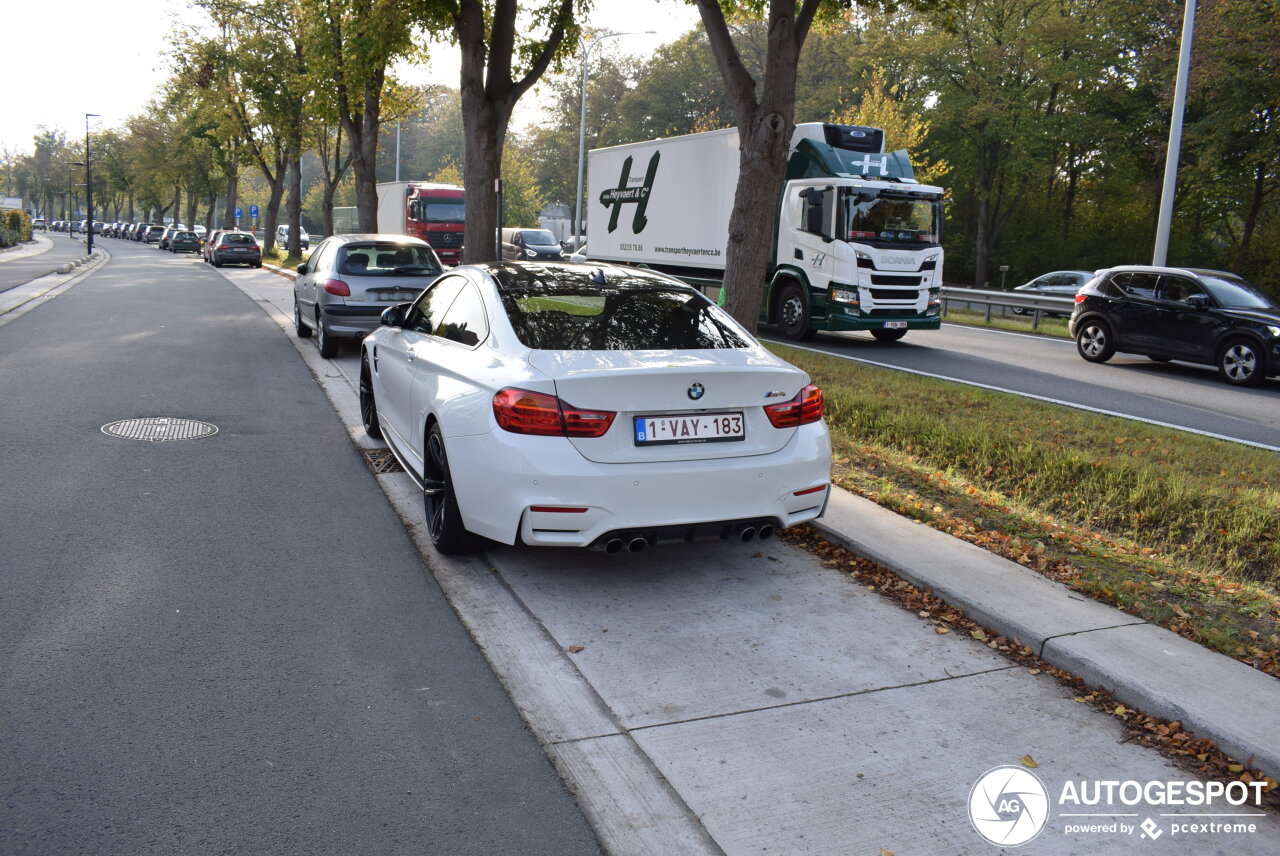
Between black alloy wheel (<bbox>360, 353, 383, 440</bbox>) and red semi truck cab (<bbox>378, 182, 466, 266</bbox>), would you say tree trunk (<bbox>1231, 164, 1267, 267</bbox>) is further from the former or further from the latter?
black alloy wheel (<bbox>360, 353, 383, 440</bbox>)

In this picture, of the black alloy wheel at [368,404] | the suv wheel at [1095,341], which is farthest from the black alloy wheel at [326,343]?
the suv wheel at [1095,341]

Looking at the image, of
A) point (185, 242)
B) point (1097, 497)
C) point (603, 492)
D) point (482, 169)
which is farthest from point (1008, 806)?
point (185, 242)

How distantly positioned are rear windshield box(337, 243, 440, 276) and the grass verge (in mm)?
5747

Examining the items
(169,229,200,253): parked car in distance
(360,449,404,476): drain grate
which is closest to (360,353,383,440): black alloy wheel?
(360,449,404,476): drain grate

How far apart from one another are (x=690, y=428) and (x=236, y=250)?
41.8m

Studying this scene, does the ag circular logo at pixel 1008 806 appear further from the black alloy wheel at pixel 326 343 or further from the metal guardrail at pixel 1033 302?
the metal guardrail at pixel 1033 302

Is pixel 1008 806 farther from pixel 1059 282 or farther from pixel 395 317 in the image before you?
pixel 1059 282

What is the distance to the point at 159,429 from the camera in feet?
27.6

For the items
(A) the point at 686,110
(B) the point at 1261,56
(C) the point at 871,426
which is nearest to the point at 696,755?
(C) the point at 871,426

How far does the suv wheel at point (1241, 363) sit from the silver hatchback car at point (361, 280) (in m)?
10.7

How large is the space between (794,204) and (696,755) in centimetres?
1475

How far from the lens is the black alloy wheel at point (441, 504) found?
533 centimetres

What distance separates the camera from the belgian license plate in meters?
4.76

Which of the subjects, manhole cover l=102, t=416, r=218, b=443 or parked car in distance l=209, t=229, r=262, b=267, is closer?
manhole cover l=102, t=416, r=218, b=443
